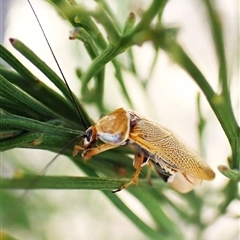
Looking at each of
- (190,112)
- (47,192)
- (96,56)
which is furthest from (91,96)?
(190,112)

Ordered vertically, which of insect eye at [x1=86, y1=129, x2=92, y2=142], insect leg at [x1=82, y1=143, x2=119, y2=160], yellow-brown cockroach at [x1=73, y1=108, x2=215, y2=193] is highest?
insect eye at [x1=86, y1=129, x2=92, y2=142]

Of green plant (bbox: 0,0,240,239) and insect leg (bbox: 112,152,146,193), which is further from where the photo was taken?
insect leg (bbox: 112,152,146,193)

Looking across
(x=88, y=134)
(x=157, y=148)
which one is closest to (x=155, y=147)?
(x=157, y=148)

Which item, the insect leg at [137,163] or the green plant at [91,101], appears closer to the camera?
the green plant at [91,101]

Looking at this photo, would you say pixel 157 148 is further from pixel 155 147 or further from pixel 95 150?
pixel 95 150

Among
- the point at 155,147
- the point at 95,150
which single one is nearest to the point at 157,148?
the point at 155,147

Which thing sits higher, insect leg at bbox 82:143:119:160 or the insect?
insect leg at bbox 82:143:119:160

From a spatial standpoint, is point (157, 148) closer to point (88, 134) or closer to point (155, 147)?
point (155, 147)

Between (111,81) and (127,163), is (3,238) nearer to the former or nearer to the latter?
(127,163)
